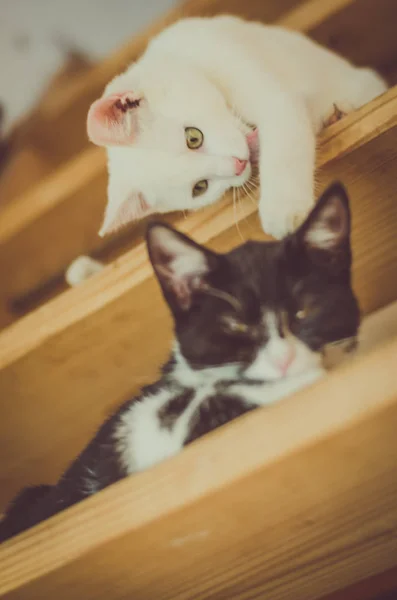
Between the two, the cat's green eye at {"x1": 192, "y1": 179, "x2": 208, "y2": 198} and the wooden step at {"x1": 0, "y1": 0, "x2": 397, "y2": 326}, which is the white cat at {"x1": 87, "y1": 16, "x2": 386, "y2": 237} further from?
the wooden step at {"x1": 0, "y1": 0, "x2": 397, "y2": 326}

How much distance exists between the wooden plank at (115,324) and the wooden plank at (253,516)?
1.21 feet

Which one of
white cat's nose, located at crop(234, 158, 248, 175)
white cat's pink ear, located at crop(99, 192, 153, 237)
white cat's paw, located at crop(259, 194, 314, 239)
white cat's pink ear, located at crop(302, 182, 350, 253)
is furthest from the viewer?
white cat's pink ear, located at crop(99, 192, 153, 237)

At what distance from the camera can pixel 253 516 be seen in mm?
507

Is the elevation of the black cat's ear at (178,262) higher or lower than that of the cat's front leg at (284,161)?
lower

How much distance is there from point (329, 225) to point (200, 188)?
0.32 m

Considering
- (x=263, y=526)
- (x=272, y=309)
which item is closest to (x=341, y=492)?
(x=263, y=526)

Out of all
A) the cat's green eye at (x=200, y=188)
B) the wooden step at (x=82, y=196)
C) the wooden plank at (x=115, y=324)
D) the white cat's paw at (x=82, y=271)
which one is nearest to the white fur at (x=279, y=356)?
the wooden plank at (x=115, y=324)

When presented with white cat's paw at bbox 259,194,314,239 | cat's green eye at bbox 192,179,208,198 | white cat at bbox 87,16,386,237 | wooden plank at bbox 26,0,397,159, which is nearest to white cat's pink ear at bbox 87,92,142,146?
white cat at bbox 87,16,386,237

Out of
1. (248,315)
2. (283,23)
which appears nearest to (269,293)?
(248,315)

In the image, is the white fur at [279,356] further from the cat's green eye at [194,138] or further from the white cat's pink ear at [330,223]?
the cat's green eye at [194,138]

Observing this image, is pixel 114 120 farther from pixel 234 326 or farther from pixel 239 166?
pixel 234 326

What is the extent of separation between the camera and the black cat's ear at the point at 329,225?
0.63m

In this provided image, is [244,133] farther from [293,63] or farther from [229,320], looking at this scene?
[229,320]

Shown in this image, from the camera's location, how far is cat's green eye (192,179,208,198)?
3.04ft
